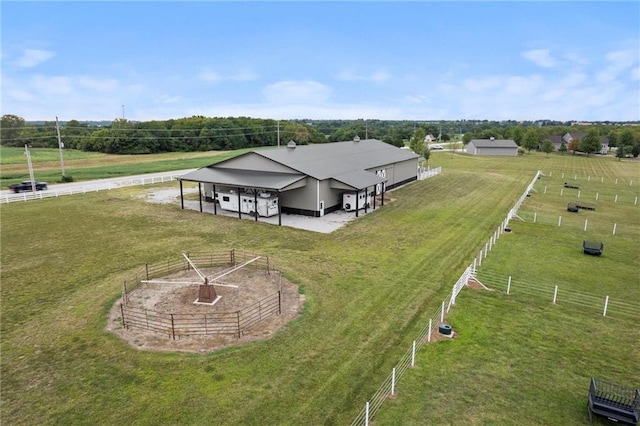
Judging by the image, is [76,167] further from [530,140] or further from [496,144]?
[530,140]

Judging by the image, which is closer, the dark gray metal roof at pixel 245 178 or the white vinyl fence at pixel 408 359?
the white vinyl fence at pixel 408 359

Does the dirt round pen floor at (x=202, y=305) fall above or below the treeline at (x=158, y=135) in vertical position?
below

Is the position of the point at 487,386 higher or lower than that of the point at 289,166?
lower

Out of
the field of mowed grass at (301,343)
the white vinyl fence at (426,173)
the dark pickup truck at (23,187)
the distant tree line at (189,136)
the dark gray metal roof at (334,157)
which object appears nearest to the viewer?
the field of mowed grass at (301,343)

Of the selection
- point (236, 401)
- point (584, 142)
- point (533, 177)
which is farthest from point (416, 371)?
point (584, 142)

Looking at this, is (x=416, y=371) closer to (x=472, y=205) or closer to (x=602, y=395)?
(x=602, y=395)

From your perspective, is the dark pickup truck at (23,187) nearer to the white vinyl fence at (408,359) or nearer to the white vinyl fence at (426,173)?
the white vinyl fence at (408,359)

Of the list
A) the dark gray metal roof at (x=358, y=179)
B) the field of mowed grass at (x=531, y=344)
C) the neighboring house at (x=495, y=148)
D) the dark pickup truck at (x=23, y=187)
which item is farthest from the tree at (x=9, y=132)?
the field of mowed grass at (x=531, y=344)
